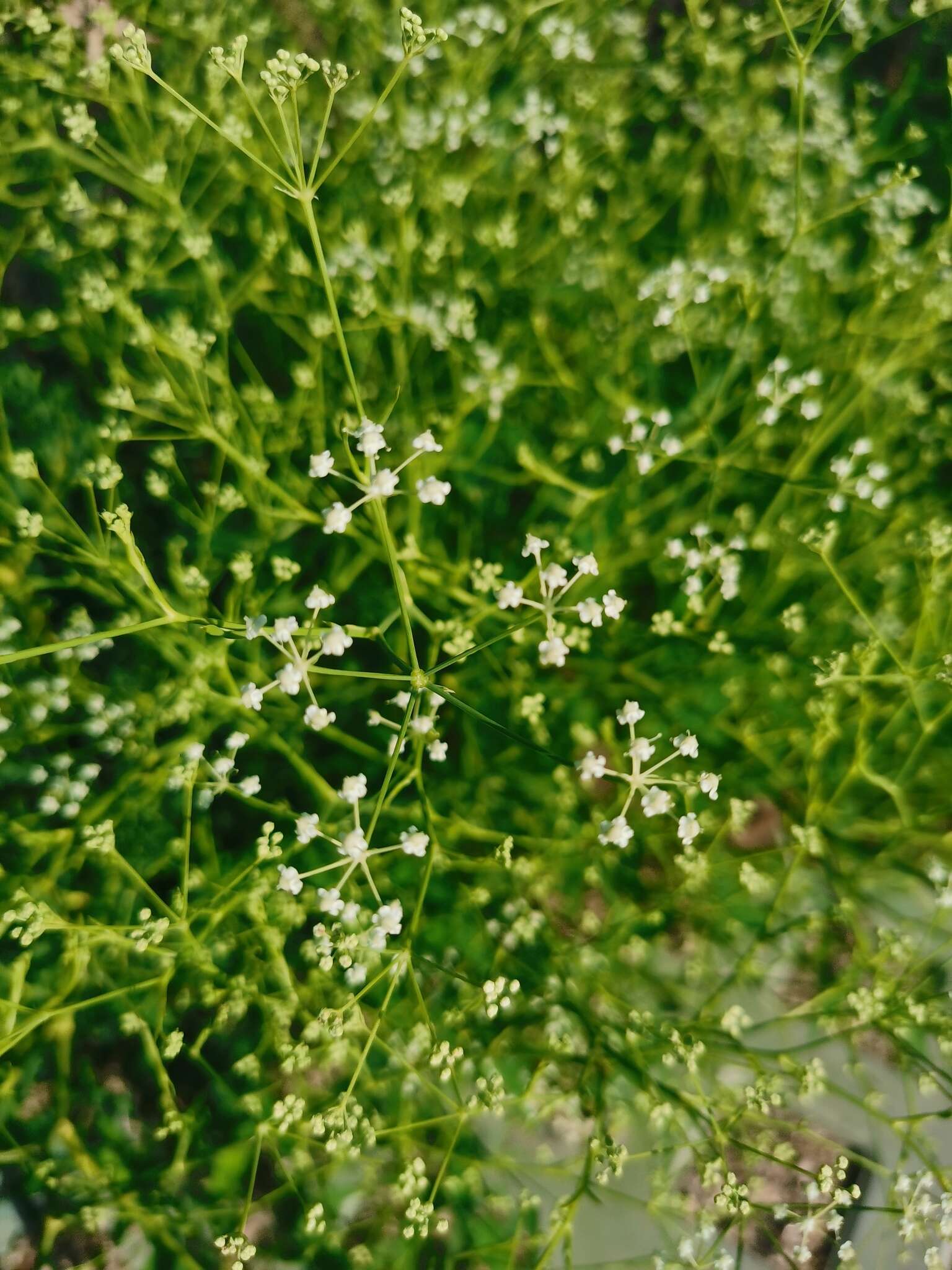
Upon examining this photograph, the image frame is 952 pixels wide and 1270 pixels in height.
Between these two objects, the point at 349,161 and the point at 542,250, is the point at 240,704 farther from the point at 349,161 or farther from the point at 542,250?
the point at 349,161

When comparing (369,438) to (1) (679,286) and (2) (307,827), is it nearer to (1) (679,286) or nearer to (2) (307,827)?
(2) (307,827)

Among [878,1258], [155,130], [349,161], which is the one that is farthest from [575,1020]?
[155,130]

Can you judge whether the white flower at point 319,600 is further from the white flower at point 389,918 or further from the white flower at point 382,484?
the white flower at point 389,918

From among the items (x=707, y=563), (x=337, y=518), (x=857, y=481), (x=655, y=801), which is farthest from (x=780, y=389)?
(x=337, y=518)

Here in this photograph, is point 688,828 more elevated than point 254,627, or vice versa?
point 254,627

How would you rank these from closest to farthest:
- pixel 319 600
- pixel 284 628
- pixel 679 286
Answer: pixel 284 628, pixel 319 600, pixel 679 286

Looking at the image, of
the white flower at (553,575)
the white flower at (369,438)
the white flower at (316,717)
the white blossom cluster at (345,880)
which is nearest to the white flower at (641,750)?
the white flower at (553,575)
